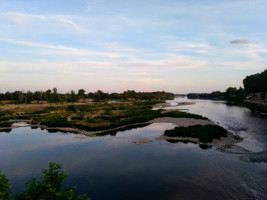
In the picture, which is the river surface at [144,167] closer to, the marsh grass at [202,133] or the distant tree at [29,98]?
the marsh grass at [202,133]

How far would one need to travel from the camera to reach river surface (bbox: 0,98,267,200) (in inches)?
948

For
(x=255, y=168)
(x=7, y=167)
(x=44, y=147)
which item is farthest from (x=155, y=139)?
(x=7, y=167)

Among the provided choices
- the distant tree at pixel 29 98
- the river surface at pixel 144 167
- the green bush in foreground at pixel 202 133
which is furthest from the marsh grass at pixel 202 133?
the distant tree at pixel 29 98

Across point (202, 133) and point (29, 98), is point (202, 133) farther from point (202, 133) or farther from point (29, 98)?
point (29, 98)

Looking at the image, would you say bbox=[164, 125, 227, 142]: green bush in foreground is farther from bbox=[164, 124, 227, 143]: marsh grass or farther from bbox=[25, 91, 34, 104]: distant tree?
bbox=[25, 91, 34, 104]: distant tree

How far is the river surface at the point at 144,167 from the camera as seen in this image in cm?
2407

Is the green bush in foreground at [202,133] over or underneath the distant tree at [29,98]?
underneath

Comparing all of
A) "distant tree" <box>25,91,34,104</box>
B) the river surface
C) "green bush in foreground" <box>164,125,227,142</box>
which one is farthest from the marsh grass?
"distant tree" <box>25,91,34,104</box>

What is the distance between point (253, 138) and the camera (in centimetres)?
4641

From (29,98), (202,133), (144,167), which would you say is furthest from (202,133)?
(29,98)

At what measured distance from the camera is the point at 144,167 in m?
31.5

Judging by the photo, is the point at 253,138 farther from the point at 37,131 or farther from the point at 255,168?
the point at 37,131

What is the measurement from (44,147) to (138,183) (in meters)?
27.5

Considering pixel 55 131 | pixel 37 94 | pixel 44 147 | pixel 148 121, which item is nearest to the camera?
pixel 44 147
